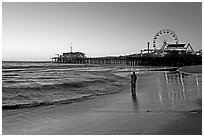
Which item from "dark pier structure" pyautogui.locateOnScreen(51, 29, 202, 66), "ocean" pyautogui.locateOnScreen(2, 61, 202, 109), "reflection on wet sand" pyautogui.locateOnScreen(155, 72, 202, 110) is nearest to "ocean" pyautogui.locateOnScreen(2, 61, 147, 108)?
"ocean" pyautogui.locateOnScreen(2, 61, 202, 109)

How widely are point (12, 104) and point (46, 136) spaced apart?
4268 millimetres

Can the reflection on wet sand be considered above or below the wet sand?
below

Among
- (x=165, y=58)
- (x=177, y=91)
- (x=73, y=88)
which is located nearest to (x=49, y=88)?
(x=73, y=88)

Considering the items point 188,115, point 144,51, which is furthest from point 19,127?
point 144,51

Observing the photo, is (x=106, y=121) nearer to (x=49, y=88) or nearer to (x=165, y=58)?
(x=49, y=88)

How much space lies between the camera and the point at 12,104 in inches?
323

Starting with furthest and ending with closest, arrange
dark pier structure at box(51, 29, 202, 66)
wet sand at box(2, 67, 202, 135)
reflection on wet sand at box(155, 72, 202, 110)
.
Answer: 1. dark pier structure at box(51, 29, 202, 66)
2. reflection on wet sand at box(155, 72, 202, 110)
3. wet sand at box(2, 67, 202, 135)

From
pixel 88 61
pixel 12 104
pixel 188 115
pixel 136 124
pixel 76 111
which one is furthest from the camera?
pixel 88 61

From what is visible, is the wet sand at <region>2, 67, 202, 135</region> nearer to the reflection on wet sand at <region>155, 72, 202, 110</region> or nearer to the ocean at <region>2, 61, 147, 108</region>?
the reflection on wet sand at <region>155, 72, 202, 110</region>

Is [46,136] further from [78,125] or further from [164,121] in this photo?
[164,121]

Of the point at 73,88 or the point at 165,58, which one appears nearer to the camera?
the point at 73,88

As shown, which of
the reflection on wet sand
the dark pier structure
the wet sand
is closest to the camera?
the wet sand

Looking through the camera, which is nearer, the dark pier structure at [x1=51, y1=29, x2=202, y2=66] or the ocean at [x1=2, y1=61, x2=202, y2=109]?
the ocean at [x1=2, y1=61, x2=202, y2=109]

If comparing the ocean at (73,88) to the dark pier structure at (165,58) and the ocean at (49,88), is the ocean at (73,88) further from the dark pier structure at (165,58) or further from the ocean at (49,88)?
the dark pier structure at (165,58)
